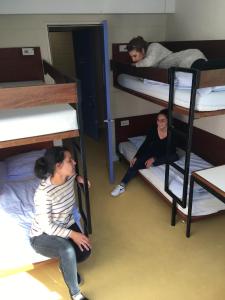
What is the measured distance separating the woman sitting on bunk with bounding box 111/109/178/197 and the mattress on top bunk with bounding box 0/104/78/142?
1370 millimetres

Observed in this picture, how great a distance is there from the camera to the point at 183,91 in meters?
1.92

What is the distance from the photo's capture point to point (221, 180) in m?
1.92

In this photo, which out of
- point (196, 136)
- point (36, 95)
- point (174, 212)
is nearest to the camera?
point (36, 95)

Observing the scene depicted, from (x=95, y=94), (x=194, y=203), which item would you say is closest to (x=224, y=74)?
(x=194, y=203)

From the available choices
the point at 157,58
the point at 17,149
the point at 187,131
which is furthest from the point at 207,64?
the point at 17,149

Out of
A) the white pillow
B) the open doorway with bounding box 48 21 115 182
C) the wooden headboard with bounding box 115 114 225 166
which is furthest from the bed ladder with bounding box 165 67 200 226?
the open doorway with bounding box 48 21 115 182

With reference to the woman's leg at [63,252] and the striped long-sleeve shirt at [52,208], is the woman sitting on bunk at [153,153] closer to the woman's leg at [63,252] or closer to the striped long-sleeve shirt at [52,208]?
the striped long-sleeve shirt at [52,208]

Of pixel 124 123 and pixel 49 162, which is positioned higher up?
pixel 49 162

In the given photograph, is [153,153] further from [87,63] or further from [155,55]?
[87,63]

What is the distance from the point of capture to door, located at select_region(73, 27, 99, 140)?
4120mm

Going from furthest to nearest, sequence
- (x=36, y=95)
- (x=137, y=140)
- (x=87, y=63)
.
A: (x=87, y=63) < (x=137, y=140) < (x=36, y=95)

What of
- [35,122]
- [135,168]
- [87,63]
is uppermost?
[87,63]

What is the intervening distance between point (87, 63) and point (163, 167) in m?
2.37

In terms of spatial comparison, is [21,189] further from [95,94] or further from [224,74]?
[95,94]
